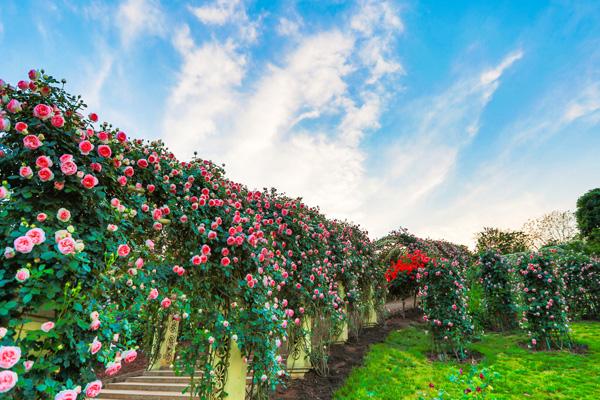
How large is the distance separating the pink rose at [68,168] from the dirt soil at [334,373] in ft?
10.4

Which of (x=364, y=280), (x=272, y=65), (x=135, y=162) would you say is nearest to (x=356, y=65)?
(x=272, y=65)

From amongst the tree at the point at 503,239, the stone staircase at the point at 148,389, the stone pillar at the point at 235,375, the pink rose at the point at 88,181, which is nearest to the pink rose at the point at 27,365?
the pink rose at the point at 88,181

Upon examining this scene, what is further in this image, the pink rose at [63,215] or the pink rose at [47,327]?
the pink rose at [63,215]

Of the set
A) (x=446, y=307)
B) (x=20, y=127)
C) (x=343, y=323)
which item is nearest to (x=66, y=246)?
(x=20, y=127)

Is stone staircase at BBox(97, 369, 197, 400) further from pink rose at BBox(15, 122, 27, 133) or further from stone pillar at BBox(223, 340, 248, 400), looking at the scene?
pink rose at BBox(15, 122, 27, 133)

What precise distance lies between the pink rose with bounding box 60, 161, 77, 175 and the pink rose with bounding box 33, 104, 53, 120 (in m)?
0.36

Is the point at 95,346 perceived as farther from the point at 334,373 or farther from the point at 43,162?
the point at 334,373

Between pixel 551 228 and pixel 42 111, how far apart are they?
34881 mm

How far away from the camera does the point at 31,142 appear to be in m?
1.65

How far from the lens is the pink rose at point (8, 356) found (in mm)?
1159

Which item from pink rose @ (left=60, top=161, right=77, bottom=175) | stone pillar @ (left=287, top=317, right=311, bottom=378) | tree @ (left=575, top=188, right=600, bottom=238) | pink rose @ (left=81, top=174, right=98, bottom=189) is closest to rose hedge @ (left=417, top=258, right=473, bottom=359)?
stone pillar @ (left=287, top=317, right=311, bottom=378)

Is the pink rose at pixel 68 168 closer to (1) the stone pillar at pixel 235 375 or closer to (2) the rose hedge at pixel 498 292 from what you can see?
(1) the stone pillar at pixel 235 375

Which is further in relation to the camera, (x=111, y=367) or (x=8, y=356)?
(x=111, y=367)

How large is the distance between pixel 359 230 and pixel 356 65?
14.9 feet
